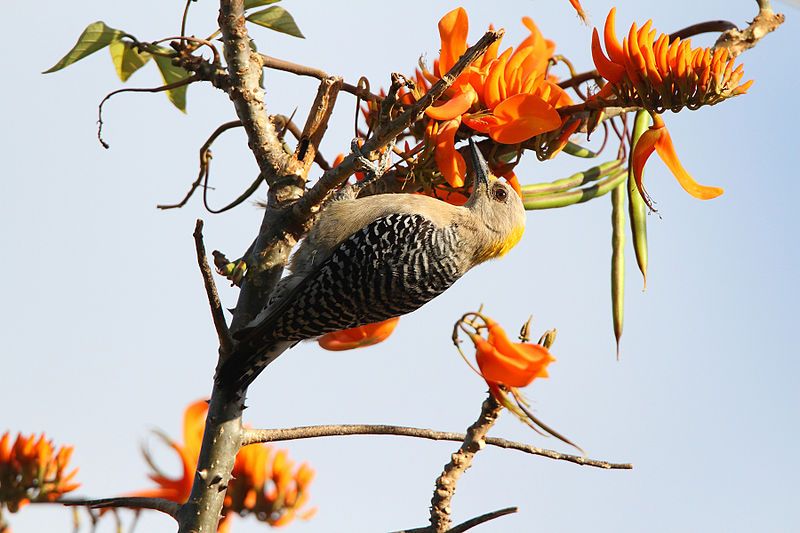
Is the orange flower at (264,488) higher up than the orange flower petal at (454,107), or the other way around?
the orange flower petal at (454,107)

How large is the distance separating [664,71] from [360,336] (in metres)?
1.76

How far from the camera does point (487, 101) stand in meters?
3.24

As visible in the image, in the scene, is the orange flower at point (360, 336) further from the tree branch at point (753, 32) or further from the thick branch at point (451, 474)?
the tree branch at point (753, 32)

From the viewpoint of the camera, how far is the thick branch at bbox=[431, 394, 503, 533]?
2867mm

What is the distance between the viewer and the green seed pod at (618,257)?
3.40 metres

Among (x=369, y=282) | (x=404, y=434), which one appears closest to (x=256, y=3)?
(x=369, y=282)

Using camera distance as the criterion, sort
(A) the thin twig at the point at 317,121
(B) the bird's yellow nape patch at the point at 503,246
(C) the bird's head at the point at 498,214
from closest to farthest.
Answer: (A) the thin twig at the point at 317,121, (C) the bird's head at the point at 498,214, (B) the bird's yellow nape patch at the point at 503,246

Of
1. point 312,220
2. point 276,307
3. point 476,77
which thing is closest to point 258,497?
point 276,307

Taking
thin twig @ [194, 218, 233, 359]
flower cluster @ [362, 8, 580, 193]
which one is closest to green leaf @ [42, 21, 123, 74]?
flower cluster @ [362, 8, 580, 193]

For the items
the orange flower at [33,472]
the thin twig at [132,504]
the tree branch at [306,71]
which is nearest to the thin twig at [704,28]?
the tree branch at [306,71]

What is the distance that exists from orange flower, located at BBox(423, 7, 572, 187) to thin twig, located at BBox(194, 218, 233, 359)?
0.93 metres

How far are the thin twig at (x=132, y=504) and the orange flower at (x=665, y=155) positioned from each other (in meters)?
1.96

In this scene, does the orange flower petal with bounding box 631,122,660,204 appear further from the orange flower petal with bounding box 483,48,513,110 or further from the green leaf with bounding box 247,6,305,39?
the green leaf with bounding box 247,6,305,39

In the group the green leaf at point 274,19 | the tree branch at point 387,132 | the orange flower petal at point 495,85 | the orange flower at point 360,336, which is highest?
the green leaf at point 274,19
